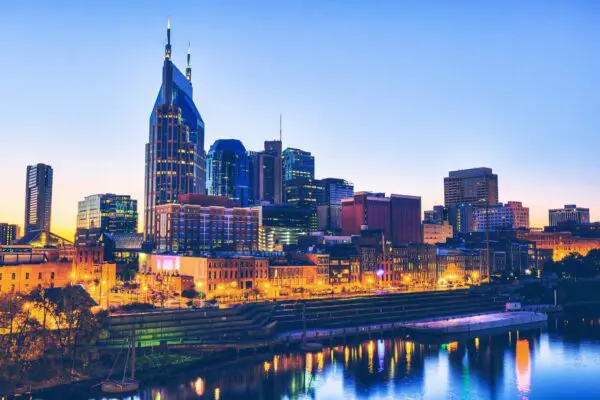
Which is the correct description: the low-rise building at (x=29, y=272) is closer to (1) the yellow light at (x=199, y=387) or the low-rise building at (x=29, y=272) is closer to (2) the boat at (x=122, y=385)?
(2) the boat at (x=122, y=385)

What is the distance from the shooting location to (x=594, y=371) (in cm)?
9975

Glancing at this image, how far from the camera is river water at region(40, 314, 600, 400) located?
275 ft

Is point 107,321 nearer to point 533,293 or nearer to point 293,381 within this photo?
point 293,381

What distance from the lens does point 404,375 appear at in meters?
94.9

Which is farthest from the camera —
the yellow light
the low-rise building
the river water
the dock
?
the dock

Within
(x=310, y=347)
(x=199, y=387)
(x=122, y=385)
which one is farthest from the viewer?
(x=310, y=347)

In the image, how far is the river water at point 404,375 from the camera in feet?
275

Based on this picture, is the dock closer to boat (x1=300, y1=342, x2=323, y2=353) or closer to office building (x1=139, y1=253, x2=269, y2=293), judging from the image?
boat (x1=300, y1=342, x2=323, y2=353)

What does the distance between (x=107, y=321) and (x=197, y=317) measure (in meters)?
17.5

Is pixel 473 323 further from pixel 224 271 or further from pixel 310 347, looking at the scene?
pixel 224 271

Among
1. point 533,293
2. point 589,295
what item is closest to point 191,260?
point 533,293

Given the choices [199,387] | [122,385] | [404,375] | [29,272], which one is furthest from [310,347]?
[29,272]

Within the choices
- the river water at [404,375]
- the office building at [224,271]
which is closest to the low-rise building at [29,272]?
the office building at [224,271]

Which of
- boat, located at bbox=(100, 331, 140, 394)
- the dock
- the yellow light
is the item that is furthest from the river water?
the dock
